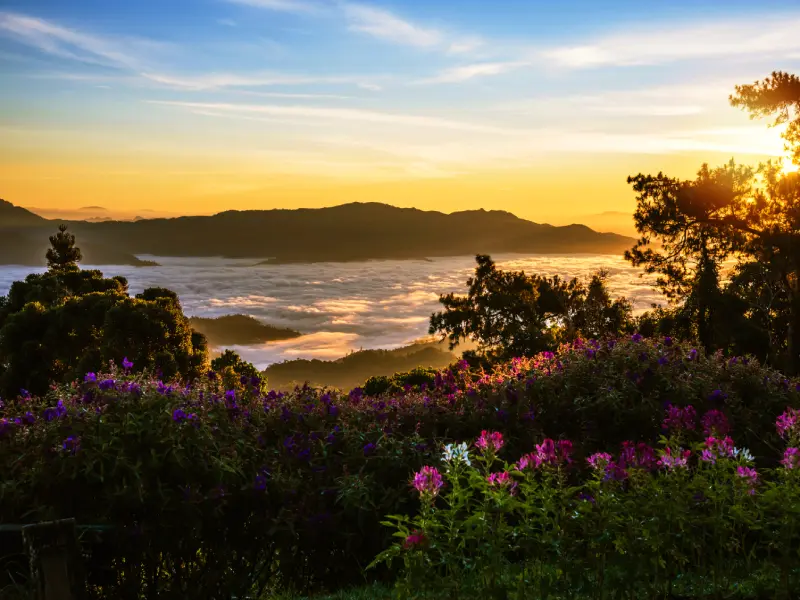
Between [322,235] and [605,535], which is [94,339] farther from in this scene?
[322,235]

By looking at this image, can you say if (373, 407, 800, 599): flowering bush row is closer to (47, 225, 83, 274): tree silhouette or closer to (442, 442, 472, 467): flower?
(442, 442, 472, 467): flower

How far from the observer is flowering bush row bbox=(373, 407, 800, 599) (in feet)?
14.2

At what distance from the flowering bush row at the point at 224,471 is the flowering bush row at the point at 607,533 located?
0.25 m

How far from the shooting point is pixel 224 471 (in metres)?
5.72

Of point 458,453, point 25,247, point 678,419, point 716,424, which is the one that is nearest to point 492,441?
point 458,453

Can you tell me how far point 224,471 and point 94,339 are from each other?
23.3 metres

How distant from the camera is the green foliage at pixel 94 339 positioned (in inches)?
971

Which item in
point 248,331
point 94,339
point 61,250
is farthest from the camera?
point 248,331

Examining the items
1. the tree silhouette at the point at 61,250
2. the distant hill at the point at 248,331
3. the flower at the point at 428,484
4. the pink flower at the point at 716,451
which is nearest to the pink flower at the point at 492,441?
the flower at the point at 428,484

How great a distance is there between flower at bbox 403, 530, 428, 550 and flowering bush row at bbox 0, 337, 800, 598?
586mm

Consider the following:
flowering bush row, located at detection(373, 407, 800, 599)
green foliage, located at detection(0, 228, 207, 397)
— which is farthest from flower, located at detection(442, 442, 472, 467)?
green foliage, located at detection(0, 228, 207, 397)

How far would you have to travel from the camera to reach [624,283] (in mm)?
32844

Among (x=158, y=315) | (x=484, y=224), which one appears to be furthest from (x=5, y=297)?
(x=484, y=224)

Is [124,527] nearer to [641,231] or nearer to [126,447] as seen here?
[126,447]
